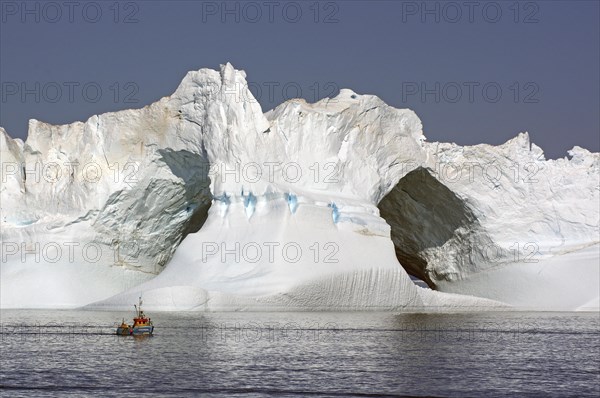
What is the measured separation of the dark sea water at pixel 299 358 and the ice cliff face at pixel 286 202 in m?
4.70

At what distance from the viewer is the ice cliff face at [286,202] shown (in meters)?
37.7

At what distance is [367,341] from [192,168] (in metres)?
18.1

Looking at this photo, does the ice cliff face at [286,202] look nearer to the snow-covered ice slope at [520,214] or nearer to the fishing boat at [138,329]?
the snow-covered ice slope at [520,214]

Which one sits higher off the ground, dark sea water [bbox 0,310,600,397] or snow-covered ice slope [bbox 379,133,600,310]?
snow-covered ice slope [bbox 379,133,600,310]

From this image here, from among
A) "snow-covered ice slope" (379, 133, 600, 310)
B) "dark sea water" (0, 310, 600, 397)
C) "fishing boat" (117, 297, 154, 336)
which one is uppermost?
"snow-covered ice slope" (379, 133, 600, 310)

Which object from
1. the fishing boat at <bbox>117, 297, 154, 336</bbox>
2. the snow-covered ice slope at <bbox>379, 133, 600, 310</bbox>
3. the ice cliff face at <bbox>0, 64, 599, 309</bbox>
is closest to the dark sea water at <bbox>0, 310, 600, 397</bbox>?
the fishing boat at <bbox>117, 297, 154, 336</bbox>

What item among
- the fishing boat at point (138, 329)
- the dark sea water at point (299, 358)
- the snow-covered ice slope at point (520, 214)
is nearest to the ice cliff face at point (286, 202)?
the snow-covered ice slope at point (520, 214)

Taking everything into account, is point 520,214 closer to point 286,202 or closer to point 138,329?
point 286,202

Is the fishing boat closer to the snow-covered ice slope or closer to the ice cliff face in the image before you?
the ice cliff face

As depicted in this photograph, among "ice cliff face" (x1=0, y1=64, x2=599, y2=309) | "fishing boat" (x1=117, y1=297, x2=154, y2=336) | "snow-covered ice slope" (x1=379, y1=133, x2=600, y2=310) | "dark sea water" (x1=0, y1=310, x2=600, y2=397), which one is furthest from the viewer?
"snow-covered ice slope" (x1=379, y1=133, x2=600, y2=310)

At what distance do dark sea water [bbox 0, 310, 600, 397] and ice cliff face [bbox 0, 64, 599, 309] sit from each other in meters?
4.70

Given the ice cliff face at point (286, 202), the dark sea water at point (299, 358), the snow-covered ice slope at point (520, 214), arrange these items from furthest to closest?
the snow-covered ice slope at point (520, 214), the ice cliff face at point (286, 202), the dark sea water at point (299, 358)

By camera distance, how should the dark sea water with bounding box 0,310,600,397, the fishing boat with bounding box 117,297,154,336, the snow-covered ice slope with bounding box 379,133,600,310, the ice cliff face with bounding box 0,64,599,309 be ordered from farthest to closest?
the snow-covered ice slope with bounding box 379,133,600,310 < the ice cliff face with bounding box 0,64,599,309 < the fishing boat with bounding box 117,297,154,336 < the dark sea water with bounding box 0,310,600,397

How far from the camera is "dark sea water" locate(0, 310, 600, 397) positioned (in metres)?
18.2
